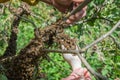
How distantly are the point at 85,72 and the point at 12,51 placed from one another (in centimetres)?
59

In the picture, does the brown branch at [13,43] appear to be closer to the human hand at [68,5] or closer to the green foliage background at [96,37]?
the green foliage background at [96,37]

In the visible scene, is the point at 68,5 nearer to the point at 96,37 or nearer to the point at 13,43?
the point at 13,43

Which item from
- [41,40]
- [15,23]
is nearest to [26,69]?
[41,40]

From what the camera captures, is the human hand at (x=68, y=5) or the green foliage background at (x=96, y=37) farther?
the green foliage background at (x=96, y=37)

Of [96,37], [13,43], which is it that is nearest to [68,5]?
[13,43]

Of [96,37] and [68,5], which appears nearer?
[68,5]

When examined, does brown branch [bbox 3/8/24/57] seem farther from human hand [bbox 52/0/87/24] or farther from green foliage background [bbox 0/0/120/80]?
human hand [bbox 52/0/87/24]

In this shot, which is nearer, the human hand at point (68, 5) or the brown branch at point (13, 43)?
the human hand at point (68, 5)

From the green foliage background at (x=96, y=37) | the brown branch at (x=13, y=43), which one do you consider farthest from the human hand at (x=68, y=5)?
the brown branch at (x=13, y=43)

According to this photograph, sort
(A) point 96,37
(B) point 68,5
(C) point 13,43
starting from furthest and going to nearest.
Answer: (A) point 96,37 → (C) point 13,43 → (B) point 68,5

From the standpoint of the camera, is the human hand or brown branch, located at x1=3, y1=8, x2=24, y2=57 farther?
brown branch, located at x1=3, y1=8, x2=24, y2=57

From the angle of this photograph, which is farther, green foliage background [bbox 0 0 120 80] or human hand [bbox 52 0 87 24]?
green foliage background [bbox 0 0 120 80]

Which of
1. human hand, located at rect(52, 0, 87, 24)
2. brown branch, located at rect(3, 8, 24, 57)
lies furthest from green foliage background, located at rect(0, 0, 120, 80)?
human hand, located at rect(52, 0, 87, 24)

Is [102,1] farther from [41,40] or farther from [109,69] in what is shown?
[41,40]
